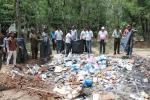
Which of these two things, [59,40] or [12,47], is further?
[59,40]

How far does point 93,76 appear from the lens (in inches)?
747

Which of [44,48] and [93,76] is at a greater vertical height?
[44,48]

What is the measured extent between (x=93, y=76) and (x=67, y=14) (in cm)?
→ 2227

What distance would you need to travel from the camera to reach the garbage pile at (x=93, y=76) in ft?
52.4

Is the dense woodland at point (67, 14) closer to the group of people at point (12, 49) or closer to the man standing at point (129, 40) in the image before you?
the group of people at point (12, 49)

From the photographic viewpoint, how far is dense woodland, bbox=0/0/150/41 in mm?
37938

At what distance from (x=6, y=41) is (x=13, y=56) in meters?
0.82

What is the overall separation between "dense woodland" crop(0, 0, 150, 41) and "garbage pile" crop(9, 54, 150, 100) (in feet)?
51.1

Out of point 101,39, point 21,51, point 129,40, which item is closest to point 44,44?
point 21,51

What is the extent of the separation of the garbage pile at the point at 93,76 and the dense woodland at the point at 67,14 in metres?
15.6

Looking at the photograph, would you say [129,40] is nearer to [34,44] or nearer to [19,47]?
[34,44]

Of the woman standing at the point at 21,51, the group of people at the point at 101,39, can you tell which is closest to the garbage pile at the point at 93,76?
the woman standing at the point at 21,51

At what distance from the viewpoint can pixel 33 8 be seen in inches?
1532

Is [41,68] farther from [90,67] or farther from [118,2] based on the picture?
[118,2]
